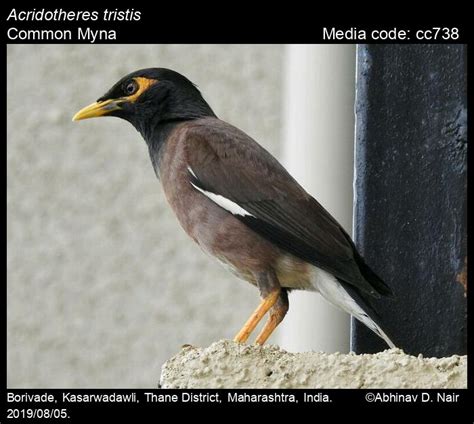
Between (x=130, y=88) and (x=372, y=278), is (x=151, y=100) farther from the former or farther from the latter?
(x=372, y=278)

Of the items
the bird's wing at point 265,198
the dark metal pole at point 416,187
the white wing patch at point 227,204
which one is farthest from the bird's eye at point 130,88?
the dark metal pole at point 416,187

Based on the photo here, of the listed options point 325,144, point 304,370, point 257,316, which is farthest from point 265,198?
point 304,370

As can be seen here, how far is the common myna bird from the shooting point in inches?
180

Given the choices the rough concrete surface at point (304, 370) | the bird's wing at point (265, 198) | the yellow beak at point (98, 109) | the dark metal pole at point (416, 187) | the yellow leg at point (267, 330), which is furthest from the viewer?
the yellow beak at point (98, 109)

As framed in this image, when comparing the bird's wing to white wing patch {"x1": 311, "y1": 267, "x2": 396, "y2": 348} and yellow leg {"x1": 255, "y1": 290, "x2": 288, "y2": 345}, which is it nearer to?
white wing patch {"x1": 311, "y1": 267, "x2": 396, "y2": 348}

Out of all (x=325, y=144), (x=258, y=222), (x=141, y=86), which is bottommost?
(x=258, y=222)

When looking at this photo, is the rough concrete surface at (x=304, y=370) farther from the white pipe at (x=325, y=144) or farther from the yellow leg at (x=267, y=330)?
the white pipe at (x=325, y=144)

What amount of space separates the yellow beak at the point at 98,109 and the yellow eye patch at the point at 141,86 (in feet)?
0.17

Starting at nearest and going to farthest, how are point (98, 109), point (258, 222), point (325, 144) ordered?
point (258, 222) → point (325, 144) → point (98, 109)

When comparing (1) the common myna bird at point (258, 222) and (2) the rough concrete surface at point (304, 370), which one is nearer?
(2) the rough concrete surface at point (304, 370)

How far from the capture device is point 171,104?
5.08 metres

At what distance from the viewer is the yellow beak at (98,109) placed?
193 inches

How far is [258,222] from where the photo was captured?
4703 millimetres

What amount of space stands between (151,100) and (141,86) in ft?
0.20
